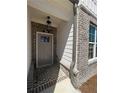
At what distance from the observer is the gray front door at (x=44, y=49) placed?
7436mm

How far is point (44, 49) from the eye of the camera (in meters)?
7.82

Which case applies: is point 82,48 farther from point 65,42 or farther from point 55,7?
point 55,7

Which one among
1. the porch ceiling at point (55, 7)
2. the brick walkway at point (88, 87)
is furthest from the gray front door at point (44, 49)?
A: the brick walkway at point (88, 87)

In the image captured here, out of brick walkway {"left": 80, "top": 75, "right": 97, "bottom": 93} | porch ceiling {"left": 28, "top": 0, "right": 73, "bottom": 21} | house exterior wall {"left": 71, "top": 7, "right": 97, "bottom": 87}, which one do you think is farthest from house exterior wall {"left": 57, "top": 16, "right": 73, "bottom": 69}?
brick walkway {"left": 80, "top": 75, "right": 97, "bottom": 93}

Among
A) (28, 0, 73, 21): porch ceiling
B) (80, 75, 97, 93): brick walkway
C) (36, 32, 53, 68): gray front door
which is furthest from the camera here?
(36, 32, 53, 68): gray front door

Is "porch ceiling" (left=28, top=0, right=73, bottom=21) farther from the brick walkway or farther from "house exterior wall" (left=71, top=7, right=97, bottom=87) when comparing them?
the brick walkway

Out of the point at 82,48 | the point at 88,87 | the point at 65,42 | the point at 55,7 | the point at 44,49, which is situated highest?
the point at 55,7

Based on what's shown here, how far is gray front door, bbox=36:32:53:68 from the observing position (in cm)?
744

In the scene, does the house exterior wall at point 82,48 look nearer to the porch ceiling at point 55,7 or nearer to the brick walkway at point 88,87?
the brick walkway at point 88,87

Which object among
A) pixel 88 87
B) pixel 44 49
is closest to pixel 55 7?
pixel 44 49

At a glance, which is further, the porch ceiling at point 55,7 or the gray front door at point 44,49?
the gray front door at point 44,49

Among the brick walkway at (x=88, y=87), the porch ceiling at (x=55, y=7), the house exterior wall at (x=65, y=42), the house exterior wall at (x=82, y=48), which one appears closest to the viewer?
the porch ceiling at (x=55, y=7)
